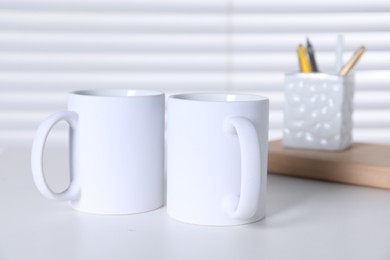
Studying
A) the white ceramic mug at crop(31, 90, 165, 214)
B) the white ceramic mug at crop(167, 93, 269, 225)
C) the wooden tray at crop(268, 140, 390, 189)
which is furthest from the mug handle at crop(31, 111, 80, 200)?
the wooden tray at crop(268, 140, 390, 189)

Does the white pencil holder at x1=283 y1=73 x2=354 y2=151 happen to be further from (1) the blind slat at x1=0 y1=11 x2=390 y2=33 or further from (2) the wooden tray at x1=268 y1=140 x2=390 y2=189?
(1) the blind slat at x1=0 y1=11 x2=390 y2=33

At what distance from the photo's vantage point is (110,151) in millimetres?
592

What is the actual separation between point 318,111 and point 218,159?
360mm

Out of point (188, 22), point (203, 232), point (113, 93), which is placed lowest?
point (203, 232)

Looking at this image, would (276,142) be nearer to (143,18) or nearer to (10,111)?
(143,18)

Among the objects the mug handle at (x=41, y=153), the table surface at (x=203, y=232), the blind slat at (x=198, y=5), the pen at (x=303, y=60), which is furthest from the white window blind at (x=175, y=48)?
the mug handle at (x=41, y=153)

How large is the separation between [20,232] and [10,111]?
1.11 metres

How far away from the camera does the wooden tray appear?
0.76 meters

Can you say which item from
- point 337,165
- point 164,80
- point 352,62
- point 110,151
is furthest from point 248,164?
point 164,80

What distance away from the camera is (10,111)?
161cm

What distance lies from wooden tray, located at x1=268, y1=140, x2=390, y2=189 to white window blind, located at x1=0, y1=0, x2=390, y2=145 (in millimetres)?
796

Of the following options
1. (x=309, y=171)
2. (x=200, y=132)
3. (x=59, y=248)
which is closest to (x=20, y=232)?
(x=59, y=248)

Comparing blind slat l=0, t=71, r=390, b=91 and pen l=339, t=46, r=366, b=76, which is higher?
pen l=339, t=46, r=366, b=76

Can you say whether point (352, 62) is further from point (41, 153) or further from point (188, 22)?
point (188, 22)
